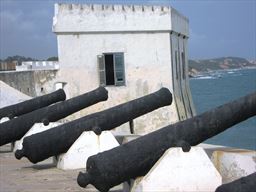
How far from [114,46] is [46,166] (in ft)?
36.6

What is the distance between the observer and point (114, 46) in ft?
63.3

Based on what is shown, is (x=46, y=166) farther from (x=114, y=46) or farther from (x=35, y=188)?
(x=114, y=46)

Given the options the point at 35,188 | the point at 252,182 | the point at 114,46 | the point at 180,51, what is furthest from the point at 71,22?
the point at 252,182

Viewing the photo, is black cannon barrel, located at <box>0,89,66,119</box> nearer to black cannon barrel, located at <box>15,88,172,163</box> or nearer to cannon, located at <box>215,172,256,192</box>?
black cannon barrel, located at <box>15,88,172,163</box>

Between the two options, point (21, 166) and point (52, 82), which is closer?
point (21, 166)

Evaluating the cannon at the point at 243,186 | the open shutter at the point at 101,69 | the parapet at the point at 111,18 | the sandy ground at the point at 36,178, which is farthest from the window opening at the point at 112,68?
the cannon at the point at 243,186

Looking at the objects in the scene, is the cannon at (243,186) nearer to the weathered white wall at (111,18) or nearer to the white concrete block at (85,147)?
the white concrete block at (85,147)

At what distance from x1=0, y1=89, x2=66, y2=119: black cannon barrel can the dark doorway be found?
27.7 ft

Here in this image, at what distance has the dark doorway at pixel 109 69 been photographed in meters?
19.4

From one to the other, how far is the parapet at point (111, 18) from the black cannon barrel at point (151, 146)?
14.3 metres

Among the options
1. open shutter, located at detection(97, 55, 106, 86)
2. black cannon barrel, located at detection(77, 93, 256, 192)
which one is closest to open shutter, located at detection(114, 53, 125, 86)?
open shutter, located at detection(97, 55, 106, 86)

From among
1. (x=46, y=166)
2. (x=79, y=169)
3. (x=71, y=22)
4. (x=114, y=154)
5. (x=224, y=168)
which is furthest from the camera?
(x=71, y=22)

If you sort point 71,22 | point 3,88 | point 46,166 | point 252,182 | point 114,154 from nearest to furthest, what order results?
point 252,182
point 114,154
point 46,166
point 3,88
point 71,22

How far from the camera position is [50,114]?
9211mm
